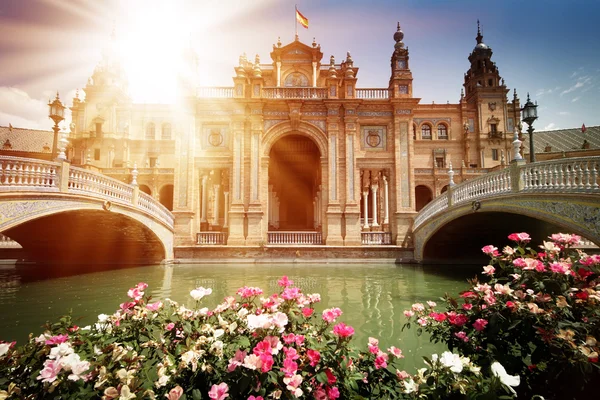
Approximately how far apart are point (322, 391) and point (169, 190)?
113 ft

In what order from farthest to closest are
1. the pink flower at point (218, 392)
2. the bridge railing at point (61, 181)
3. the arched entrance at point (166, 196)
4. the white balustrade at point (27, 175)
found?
the arched entrance at point (166, 196) < the bridge railing at point (61, 181) < the white balustrade at point (27, 175) < the pink flower at point (218, 392)

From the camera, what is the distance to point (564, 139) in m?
40.6

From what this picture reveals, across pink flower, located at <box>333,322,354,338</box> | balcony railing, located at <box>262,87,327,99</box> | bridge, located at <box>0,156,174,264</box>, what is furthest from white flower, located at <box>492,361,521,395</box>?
balcony railing, located at <box>262,87,327,99</box>

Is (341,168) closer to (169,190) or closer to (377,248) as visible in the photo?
(377,248)

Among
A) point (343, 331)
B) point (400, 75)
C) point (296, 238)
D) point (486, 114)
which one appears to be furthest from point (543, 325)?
point (486, 114)

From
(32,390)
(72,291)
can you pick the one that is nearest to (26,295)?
(72,291)

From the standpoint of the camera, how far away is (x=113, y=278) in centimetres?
1180

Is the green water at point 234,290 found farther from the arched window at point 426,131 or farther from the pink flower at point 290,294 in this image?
the arched window at point 426,131

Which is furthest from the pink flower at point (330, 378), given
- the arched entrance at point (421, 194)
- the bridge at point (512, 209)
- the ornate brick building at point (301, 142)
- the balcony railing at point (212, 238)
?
the arched entrance at point (421, 194)

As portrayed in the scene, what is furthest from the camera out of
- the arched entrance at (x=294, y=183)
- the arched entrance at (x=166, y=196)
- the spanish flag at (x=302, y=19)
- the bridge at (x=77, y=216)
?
the arched entrance at (x=166, y=196)

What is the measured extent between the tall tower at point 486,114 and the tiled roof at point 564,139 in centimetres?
614

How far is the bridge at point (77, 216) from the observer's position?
7.99 m

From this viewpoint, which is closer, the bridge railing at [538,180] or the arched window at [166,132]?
the bridge railing at [538,180]

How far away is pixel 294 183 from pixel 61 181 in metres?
23.3
